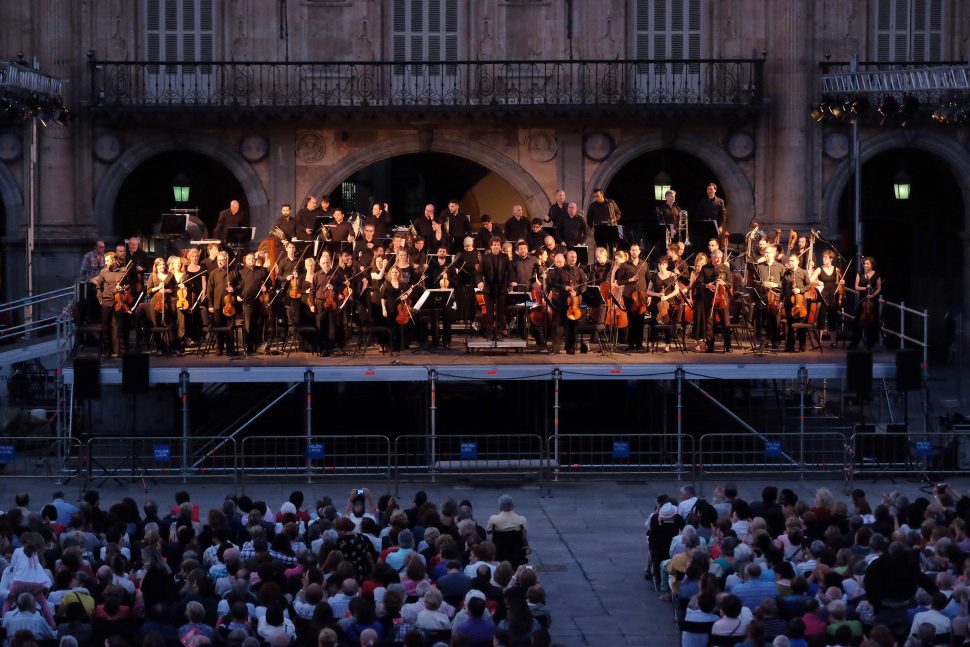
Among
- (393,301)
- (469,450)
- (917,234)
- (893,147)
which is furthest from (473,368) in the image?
(917,234)

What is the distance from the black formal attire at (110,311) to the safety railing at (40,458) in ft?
5.47

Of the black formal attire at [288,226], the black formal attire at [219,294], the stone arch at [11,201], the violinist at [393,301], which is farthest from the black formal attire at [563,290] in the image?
the stone arch at [11,201]

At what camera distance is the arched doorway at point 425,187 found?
4144 centimetres

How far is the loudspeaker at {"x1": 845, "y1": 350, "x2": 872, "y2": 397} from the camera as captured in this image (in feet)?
95.2

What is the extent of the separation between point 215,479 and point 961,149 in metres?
17.2

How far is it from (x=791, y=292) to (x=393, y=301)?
6153 mm

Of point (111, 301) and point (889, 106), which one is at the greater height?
point (889, 106)

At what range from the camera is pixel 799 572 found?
61.1 feet

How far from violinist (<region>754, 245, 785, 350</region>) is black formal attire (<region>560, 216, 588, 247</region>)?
3.57 meters

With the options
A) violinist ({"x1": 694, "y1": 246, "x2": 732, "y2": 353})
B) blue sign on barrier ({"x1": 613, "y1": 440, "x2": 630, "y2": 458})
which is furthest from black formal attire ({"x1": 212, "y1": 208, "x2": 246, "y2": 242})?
blue sign on barrier ({"x1": 613, "y1": 440, "x2": 630, "y2": 458})

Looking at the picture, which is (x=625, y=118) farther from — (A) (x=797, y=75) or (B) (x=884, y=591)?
(B) (x=884, y=591)

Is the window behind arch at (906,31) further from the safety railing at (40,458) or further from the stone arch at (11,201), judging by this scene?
the safety railing at (40,458)

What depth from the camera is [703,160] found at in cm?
3750

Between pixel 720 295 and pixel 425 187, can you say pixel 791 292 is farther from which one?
pixel 425 187
